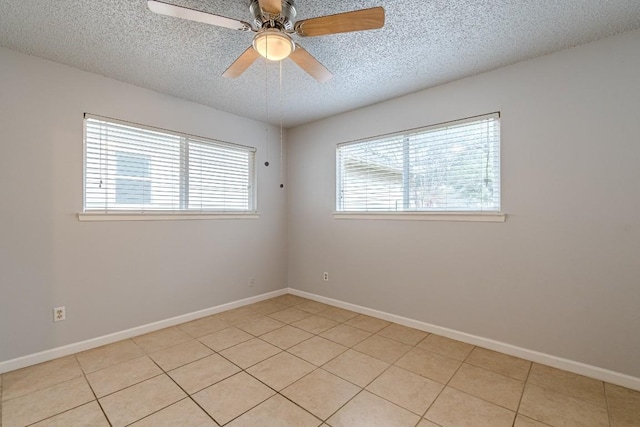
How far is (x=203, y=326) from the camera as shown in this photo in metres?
3.05

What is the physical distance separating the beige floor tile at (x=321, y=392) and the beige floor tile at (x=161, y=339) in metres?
1.34

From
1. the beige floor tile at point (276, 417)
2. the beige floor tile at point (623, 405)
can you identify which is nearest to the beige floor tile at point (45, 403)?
the beige floor tile at point (276, 417)

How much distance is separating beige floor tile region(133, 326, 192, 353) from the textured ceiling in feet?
8.08

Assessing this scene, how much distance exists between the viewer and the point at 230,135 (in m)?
3.64

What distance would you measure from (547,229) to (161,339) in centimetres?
353

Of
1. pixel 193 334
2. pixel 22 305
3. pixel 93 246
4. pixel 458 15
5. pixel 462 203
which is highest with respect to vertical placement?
pixel 458 15

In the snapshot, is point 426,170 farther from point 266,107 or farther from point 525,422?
point 525,422

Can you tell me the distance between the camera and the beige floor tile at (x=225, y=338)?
2611 millimetres

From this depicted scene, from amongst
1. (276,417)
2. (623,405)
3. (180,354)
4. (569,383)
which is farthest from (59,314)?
(623,405)

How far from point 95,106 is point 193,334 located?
2329 millimetres

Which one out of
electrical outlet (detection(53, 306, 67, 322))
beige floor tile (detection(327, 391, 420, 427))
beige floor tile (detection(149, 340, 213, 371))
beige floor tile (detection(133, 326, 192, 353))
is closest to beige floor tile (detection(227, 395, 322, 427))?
beige floor tile (detection(327, 391, 420, 427))

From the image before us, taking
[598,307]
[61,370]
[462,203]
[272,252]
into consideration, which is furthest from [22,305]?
[598,307]

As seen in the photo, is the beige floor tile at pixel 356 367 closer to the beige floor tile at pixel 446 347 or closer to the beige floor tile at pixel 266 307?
the beige floor tile at pixel 446 347

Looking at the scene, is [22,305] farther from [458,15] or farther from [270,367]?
[458,15]
